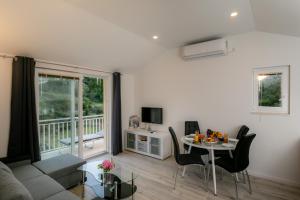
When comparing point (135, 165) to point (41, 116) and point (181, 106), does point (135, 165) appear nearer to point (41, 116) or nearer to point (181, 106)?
point (181, 106)

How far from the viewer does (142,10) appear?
8.12ft

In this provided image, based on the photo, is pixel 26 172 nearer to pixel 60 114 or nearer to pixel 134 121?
pixel 60 114

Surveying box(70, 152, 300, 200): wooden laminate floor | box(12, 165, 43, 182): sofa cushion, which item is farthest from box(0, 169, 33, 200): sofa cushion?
box(70, 152, 300, 200): wooden laminate floor

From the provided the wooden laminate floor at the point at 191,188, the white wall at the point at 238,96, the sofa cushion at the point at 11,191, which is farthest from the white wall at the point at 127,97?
the sofa cushion at the point at 11,191

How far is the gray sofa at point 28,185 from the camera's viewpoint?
4.79 feet

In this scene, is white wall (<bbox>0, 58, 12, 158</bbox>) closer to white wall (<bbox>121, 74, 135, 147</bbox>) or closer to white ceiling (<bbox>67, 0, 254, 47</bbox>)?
white ceiling (<bbox>67, 0, 254, 47</bbox>)

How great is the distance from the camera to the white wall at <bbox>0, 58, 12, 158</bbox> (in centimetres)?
274

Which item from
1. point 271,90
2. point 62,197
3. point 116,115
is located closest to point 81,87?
point 116,115

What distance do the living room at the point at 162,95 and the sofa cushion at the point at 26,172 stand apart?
3cm

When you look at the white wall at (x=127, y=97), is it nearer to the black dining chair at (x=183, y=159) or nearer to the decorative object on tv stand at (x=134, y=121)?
the decorative object on tv stand at (x=134, y=121)

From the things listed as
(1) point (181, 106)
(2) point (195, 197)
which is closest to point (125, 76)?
(1) point (181, 106)

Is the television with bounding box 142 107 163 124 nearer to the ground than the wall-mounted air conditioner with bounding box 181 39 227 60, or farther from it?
nearer to the ground

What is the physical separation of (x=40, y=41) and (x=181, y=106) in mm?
3165

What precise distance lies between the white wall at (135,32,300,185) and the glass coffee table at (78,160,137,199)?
215cm
